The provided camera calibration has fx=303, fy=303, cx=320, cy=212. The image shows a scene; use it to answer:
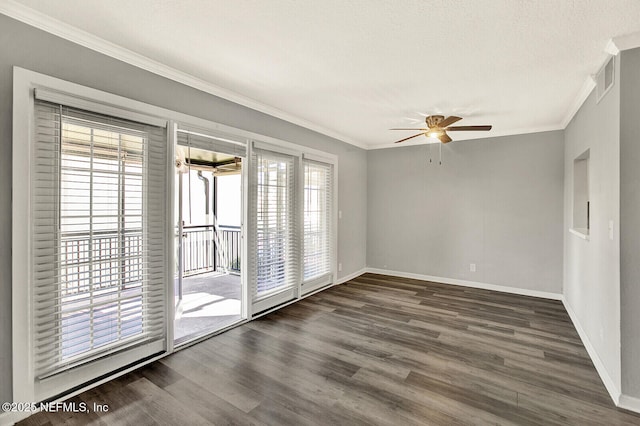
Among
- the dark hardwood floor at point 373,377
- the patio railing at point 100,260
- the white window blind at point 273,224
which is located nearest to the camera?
the dark hardwood floor at point 373,377

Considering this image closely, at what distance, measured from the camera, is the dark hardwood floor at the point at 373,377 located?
2.04 m

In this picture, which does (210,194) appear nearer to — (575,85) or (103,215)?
(103,215)

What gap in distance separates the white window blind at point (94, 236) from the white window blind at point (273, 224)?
1.19 metres

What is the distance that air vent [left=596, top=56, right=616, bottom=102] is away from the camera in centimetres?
239

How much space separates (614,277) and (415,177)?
3703 mm

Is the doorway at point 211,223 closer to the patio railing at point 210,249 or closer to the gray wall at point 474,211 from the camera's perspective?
the patio railing at point 210,249

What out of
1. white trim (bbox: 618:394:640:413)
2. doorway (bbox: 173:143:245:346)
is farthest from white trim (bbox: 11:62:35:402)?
white trim (bbox: 618:394:640:413)

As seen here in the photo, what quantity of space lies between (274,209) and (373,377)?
7.65 ft

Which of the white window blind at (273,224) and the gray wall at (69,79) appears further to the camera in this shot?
the white window blind at (273,224)

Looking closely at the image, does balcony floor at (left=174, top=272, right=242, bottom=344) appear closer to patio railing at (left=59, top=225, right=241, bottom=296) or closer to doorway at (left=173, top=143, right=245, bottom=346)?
doorway at (left=173, top=143, right=245, bottom=346)

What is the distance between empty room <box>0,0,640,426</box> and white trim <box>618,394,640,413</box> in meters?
0.01

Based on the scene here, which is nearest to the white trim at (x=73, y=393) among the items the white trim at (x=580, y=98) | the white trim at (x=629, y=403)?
the white trim at (x=629, y=403)

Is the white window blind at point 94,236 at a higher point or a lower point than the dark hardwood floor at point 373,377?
higher

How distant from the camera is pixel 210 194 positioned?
6777 millimetres
